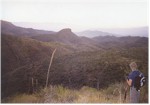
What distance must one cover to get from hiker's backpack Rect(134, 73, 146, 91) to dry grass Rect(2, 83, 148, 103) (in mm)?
204

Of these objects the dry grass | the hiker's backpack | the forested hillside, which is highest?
the forested hillside

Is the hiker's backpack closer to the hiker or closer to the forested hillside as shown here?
the hiker

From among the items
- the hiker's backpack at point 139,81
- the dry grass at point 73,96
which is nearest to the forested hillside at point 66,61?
the dry grass at point 73,96

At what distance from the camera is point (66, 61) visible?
303 inches

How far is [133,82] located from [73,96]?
0.82 meters

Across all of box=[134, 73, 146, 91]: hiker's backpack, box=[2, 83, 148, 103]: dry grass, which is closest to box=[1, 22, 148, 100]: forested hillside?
box=[2, 83, 148, 103]: dry grass

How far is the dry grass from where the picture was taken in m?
7.63

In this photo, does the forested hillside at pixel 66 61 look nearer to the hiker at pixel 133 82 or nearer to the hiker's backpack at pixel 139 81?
the hiker at pixel 133 82

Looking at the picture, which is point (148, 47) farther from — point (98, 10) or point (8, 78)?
point (8, 78)

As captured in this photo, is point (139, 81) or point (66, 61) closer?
point (139, 81)

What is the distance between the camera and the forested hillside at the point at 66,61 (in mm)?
7666

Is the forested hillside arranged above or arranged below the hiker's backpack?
above

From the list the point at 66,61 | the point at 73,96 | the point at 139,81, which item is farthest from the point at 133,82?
the point at 66,61

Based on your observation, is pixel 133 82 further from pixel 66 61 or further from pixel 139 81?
pixel 66 61
